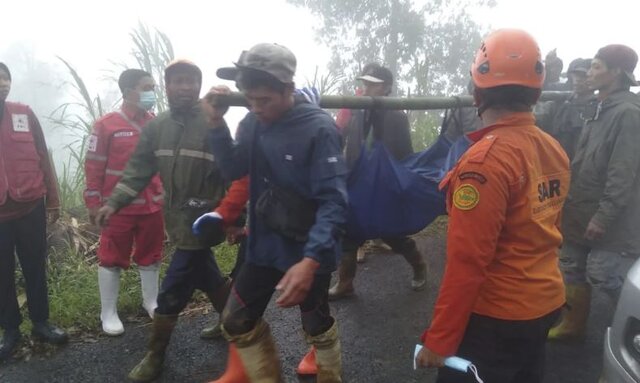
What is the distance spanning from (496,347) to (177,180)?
7.07ft

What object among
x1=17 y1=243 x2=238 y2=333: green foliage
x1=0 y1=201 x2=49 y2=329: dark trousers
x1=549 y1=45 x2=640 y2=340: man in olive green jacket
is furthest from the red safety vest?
x1=549 y1=45 x2=640 y2=340: man in olive green jacket

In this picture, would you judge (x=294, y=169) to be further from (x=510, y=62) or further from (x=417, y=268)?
(x=417, y=268)

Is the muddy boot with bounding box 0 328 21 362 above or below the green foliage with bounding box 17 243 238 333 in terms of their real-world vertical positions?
above

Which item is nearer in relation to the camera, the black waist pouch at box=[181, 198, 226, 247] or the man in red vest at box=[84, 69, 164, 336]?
the black waist pouch at box=[181, 198, 226, 247]

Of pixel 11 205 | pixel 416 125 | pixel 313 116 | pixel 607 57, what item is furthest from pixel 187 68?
pixel 416 125

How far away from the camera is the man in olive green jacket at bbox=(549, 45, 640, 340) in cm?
297

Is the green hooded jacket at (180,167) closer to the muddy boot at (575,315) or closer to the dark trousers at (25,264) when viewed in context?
the dark trousers at (25,264)

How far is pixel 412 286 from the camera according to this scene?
4.48 meters

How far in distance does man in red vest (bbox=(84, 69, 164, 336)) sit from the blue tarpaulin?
1.54 m

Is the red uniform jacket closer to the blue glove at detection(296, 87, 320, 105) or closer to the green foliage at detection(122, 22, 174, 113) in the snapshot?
the blue glove at detection(296, 87, 320, 105)

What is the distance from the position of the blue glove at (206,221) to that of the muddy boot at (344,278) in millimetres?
1658

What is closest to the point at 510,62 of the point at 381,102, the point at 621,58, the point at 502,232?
the point at 502,232

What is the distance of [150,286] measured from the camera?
13.0 feet

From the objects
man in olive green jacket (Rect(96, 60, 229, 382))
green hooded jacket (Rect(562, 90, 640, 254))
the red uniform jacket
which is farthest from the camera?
the red uniform jacket
